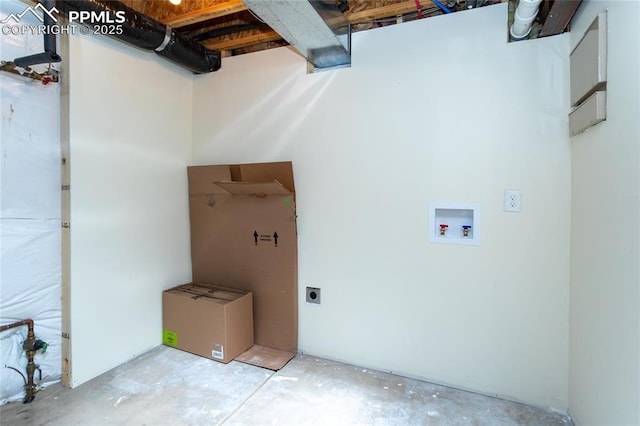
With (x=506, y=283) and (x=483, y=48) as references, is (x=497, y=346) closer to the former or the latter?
(x=506, y=283)

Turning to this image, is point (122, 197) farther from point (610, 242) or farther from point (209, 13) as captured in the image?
point (610, 242)

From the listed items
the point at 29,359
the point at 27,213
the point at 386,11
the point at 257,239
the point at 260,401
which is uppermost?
the point at 386,11

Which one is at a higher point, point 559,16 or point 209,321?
point 559,16

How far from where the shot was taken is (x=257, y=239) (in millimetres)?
2484

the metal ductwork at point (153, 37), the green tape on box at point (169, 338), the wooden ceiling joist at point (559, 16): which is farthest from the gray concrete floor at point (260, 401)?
the metal ductwork at point (153, 37)

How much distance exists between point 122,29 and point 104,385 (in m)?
2.26

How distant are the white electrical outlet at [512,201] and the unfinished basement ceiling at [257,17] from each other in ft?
2.97

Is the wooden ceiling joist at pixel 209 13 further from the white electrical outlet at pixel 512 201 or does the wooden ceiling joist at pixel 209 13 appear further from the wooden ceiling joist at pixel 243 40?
the white electrical outlet at pixel 512 201

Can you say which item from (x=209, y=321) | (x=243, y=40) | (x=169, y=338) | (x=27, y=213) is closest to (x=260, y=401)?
(x=209, y=321)

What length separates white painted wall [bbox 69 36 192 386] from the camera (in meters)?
2.01

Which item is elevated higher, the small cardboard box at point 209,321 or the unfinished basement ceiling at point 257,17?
the unfinished basement ceiling at point 257,17

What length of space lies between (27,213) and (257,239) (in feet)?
4.58

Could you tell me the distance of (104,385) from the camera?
1.99m

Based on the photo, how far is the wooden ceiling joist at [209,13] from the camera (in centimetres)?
212
